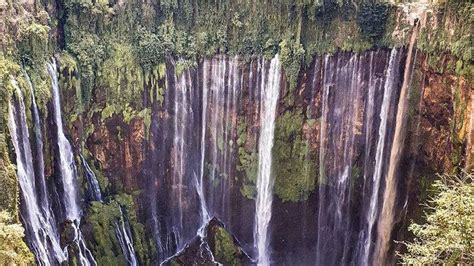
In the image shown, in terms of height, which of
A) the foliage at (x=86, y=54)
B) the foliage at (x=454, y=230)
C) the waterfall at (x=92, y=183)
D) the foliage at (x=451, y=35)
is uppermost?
the foliage at (x=451, y=35)

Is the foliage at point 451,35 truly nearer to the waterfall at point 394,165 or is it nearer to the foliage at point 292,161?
the waterfall at point 394,165

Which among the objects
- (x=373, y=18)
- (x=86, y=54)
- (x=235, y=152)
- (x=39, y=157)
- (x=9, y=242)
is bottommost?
(x=9, y=242)

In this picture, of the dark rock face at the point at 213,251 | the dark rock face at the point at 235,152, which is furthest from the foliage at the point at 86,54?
the dark rock face at the point at 213,251

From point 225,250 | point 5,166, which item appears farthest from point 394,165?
point 5,166

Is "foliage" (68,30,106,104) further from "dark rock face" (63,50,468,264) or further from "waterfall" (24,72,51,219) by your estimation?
"waterfall" (24,72,51,219)

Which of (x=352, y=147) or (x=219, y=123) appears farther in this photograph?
(x=219, y=123)

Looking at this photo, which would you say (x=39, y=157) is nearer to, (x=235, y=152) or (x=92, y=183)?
(x=92, y=183)
